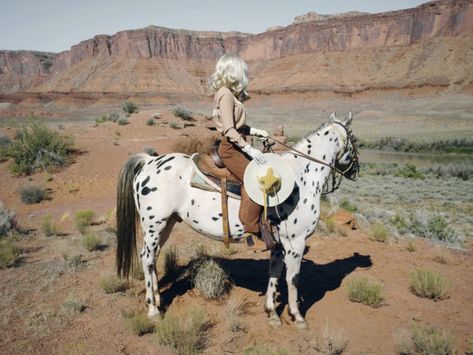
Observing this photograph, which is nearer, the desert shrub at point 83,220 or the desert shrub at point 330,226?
the desert shrub at point 330,226

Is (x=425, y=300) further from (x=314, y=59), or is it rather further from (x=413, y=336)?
(x=314, y=59)

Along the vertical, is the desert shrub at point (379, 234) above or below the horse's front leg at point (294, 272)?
below

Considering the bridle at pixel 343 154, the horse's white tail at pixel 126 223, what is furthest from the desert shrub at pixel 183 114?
the bridle at pixel 343 154

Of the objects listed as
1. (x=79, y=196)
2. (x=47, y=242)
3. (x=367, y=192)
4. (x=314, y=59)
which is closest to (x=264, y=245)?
(x=47, y=242)

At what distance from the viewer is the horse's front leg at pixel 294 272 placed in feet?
13.1

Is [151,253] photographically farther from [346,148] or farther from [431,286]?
[431,286]

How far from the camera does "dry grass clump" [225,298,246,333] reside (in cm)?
406

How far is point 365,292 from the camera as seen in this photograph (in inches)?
184

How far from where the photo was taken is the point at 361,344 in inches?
151

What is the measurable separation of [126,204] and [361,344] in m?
3.40

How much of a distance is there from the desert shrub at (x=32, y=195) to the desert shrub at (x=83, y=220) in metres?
4.46

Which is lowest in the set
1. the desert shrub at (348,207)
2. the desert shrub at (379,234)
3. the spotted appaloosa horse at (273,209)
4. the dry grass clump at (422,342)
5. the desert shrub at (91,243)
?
the desert shrub at (348,207)

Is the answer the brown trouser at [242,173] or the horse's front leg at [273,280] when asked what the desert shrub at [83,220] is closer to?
the horse's front leg at [273,280]

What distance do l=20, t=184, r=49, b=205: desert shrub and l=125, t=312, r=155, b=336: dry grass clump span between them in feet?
33.3
